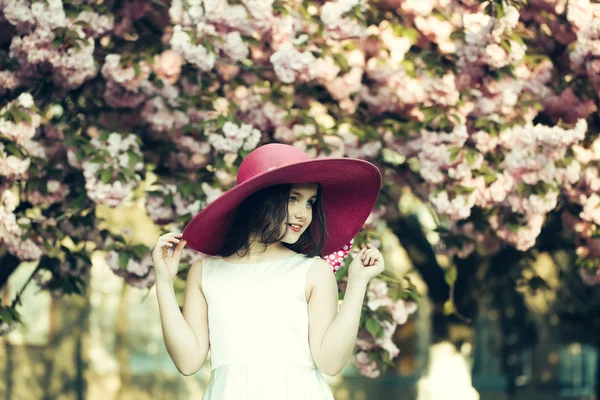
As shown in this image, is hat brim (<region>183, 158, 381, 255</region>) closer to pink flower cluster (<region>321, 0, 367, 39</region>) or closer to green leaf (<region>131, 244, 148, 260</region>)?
green leaf (<region>131, 244, 148, 260</region>)

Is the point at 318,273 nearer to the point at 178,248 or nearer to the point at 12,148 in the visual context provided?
the point at 178,248

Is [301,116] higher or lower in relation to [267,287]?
lower

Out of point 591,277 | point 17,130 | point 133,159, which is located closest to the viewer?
point 17,130

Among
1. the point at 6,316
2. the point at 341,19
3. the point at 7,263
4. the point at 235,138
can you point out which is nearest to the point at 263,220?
the point at 235,138

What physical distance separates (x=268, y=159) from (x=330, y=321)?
Answer: 52 cm

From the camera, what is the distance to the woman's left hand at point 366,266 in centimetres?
308

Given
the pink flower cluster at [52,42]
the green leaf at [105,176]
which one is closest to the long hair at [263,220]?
the green leaf at [105,176]

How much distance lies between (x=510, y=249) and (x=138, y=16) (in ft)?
10.4

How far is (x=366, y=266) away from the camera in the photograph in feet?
10.2

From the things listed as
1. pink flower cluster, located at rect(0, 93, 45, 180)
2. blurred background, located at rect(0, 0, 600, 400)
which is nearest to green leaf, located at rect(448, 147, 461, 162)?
blurred background, located at rect(0, 0, 600, 400)

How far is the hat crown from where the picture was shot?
10.4 feet

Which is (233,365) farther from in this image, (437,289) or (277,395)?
(437,289)

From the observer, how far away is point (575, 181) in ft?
19.1

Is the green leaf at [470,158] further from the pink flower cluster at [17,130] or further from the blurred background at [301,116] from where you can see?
the pink flower cluster at [17,130]
